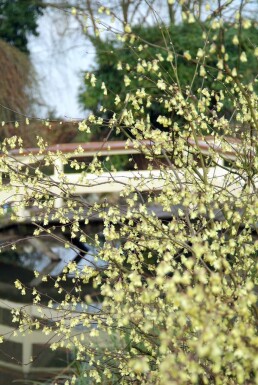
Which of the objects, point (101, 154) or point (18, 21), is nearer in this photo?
point (101, 154)

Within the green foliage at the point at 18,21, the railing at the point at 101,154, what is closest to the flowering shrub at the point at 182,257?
the railing at the point at 101,154

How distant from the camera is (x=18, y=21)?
571 inches

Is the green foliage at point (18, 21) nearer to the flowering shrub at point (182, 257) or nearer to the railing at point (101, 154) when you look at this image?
the railing at point (101, 154)

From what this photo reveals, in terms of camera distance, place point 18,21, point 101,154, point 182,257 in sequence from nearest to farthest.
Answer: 1. point 182,257
2. point 101,154
3. point 18,21

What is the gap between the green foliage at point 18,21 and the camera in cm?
1433

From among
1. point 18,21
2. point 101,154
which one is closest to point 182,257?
point 101,154

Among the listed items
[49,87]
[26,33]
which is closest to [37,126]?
[49,87]

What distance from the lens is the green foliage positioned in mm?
14328

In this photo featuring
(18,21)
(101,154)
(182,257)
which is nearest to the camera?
(182,257)

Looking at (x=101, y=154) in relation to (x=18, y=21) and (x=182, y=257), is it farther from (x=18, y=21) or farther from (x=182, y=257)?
(x=18, y=21)

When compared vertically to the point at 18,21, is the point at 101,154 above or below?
below

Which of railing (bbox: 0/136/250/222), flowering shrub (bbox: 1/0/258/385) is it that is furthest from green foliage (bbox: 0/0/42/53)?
flowering shrub (bbox: 1/0/258/385)

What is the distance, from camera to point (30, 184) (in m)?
2.99

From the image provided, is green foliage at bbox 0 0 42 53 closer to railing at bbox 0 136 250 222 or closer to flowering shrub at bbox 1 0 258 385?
railing at bbox 0 136 250 222
